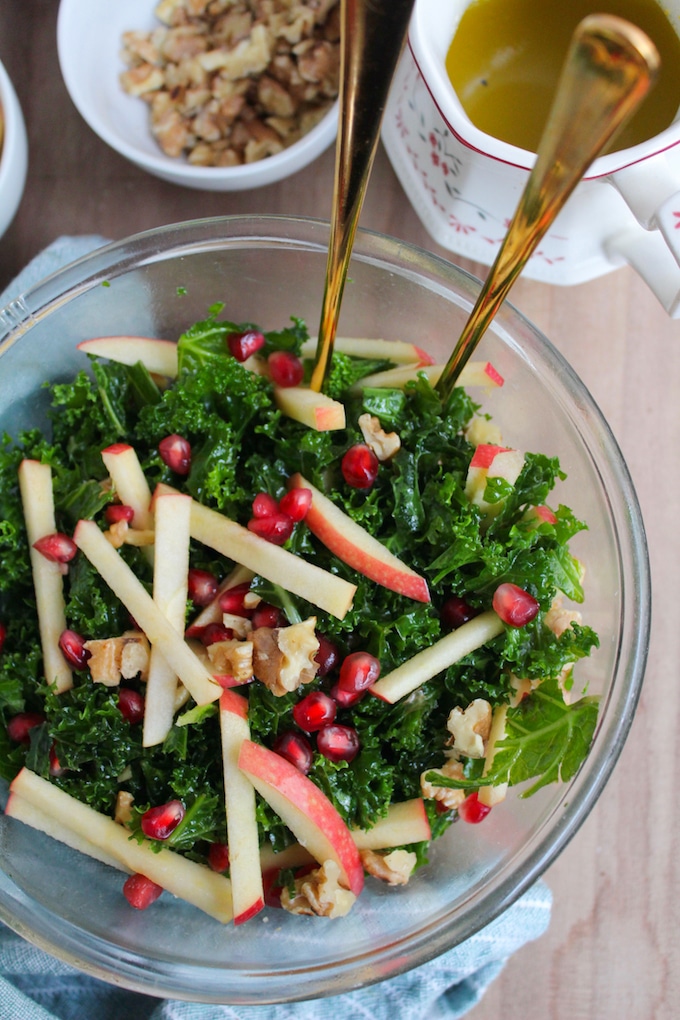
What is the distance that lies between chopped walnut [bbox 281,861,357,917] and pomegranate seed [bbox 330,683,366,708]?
0.29m

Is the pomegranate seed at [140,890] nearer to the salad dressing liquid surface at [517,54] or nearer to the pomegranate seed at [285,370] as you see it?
the pomegranate seed at [285,370]

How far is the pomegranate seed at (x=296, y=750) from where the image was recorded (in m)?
1.69

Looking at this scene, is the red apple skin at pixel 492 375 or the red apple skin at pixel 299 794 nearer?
the red apple skin at pixel 299 794

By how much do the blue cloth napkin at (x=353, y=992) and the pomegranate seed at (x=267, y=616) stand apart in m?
0.86

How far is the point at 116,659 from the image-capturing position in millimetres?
1684

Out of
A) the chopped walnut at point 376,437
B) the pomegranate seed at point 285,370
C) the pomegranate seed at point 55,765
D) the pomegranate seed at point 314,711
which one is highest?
Result: the pomegranate seed at point 285,370

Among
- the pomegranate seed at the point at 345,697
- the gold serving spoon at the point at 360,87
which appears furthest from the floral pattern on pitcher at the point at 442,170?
the pomegranate seed at the point at 345,697

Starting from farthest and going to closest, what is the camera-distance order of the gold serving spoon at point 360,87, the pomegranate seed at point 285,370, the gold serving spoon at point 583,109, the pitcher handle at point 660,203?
the pomegranate seed at point 285,370, the pitcher handle at point 660,203, the gold serving spoon at point 360,87, the gold serving spoon at point 583,109

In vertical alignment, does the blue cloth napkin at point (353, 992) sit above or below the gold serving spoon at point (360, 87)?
below

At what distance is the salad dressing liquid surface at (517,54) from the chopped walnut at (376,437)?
2.09 feet

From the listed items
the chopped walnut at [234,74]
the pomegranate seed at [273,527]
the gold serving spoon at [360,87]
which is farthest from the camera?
the chopped walnut at [234,74]

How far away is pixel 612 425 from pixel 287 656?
1.15m

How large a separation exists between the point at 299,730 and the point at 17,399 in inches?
38.0

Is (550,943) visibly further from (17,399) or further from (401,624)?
(17,399)
